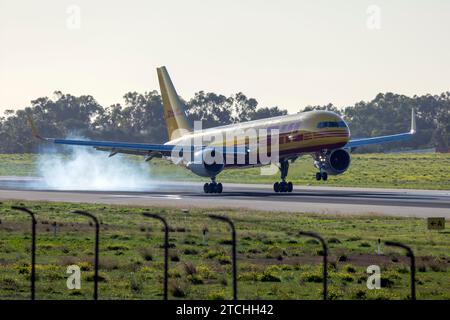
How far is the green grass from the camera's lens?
99.2m

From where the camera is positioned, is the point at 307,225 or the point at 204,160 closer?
the point at 307,225

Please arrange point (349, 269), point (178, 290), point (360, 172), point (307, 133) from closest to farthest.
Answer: point (178, 290) → point (349, 269) → point (307, 133) → point (360, 172)

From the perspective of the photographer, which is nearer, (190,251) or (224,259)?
(224,259)

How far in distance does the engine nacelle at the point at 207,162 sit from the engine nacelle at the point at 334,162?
23.5ft

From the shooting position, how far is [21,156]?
529 feet

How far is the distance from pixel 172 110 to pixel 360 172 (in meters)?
43.1

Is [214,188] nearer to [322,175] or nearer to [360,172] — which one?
[322,175]

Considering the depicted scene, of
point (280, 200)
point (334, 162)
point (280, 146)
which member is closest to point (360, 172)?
point (334, 162)

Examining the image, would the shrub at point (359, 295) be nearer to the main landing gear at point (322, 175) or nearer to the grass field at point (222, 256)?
the grass field at point (222, 256)

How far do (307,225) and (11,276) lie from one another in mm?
18868

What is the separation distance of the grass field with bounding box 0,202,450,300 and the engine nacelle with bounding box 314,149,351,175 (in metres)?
20.5

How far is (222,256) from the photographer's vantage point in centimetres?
3728
